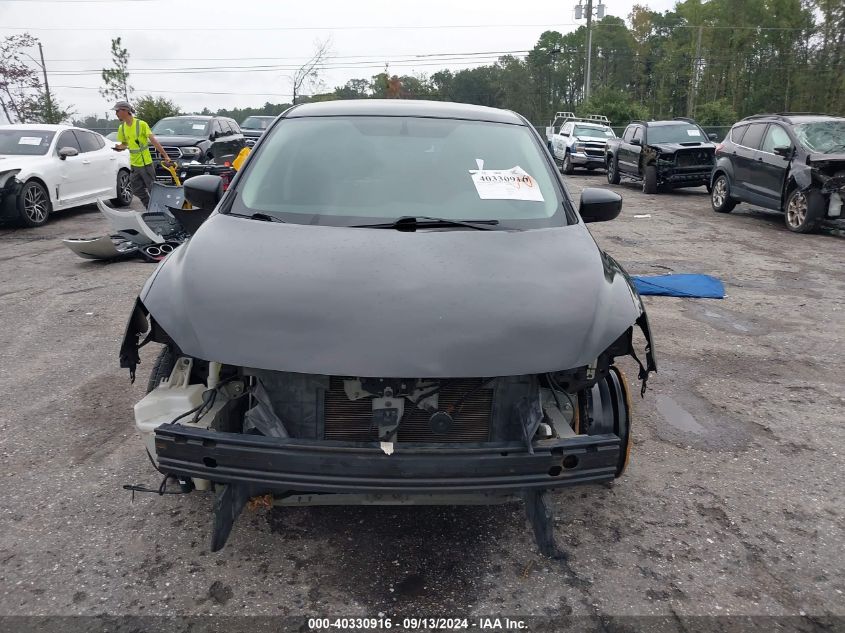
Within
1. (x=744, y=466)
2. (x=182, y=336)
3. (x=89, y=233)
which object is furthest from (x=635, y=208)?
(x=182, y=336)

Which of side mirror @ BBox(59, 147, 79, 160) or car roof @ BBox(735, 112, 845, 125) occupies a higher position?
car roof @ BBox(735, 112, 845, 125)

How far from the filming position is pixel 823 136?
1091 centimetres

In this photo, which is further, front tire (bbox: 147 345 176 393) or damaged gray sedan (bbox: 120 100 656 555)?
front tire (bbox: 147 345 176 393)

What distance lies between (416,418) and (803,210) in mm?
10622

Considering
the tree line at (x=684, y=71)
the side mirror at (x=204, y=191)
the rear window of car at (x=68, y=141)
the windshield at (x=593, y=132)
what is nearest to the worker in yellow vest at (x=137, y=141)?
the rear window of car at (x=68, y=141)

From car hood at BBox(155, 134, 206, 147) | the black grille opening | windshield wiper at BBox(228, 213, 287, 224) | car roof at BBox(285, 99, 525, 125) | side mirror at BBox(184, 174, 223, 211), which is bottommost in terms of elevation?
the black grille opening

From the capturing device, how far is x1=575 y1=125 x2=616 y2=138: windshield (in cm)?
2373

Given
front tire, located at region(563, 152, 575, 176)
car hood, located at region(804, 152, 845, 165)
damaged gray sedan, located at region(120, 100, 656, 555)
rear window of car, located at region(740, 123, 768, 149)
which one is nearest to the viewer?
damaged gray sedan, located at region(120, 100, 656, 555)

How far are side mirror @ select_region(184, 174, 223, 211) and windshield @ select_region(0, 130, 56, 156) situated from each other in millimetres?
9371

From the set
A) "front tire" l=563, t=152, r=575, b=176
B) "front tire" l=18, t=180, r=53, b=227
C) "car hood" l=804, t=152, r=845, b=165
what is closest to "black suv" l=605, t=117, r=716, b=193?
"front tire" l=563, t=152, r=575, b=176

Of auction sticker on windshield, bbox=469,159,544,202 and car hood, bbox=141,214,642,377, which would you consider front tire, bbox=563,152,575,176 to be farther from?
car hood, bbox=141,214,642,377

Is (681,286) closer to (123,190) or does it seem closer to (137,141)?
(137,141)

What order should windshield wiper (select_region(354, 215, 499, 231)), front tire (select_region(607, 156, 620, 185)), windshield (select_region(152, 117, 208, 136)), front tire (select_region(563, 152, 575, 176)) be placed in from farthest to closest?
1. front tire (select_region(563, 152, 575, 176))
2. front tire (select_region(607, 156, 620, 185))
3. windshield (select_region(152, 117, 208, 136))
4. windshield wiper (select_region(354, 215, 499, 231))

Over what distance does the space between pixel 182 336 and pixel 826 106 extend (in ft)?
183
